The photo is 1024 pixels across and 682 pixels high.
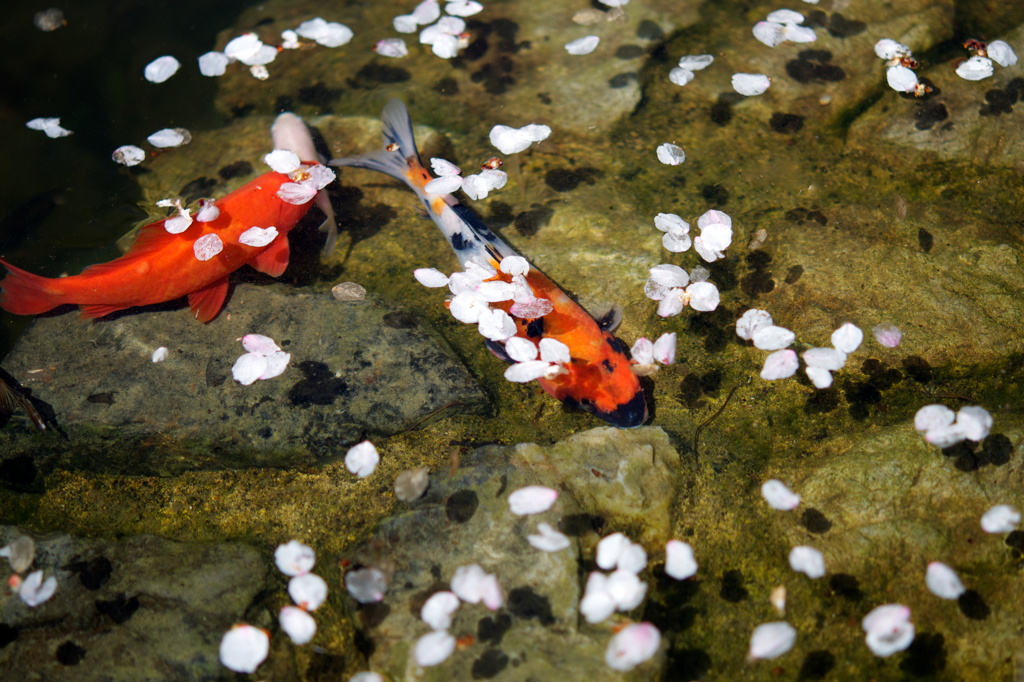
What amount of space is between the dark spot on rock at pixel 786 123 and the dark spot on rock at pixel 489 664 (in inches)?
141

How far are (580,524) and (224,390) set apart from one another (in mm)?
1897

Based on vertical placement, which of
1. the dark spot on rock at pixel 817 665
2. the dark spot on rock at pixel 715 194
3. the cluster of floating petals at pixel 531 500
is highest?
the dark spot on rock at pixel 715 194

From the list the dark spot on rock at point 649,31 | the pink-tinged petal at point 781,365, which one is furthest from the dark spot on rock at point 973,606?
the dark spot on rock at point 649,31

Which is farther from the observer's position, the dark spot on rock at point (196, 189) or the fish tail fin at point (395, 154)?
the dark spot on rock at point (196, 189)

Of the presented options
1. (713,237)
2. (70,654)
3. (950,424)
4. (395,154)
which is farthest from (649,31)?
(70,654)

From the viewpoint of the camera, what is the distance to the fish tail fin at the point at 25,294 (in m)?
3.26

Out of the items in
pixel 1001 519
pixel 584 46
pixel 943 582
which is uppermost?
pixel 584 46

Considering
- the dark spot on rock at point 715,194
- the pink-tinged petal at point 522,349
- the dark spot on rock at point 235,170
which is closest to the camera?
the pink-tinged petal at point 522,349

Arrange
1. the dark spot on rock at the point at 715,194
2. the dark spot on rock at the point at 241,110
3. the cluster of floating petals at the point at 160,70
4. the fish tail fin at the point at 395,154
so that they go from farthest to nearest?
the cluster of floating petals at the point at 160,70 → the dark spot on rock at the point at 241,110 → the fish tail fin at the point at 395,154 → the dark spot on rock at the point at 715,194

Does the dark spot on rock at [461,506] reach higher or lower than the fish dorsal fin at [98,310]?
lower

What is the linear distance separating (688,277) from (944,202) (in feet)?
5.42

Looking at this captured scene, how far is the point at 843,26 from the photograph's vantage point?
4449mm

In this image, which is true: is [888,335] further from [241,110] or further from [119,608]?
[241,110]

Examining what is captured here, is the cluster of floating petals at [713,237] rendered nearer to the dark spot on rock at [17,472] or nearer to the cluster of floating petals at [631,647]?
the cluster of floating petals at [631,647]
